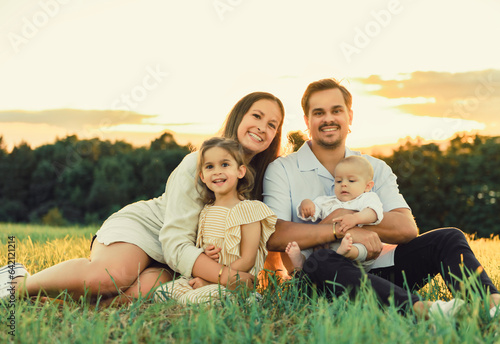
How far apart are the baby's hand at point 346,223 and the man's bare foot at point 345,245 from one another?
11 cm

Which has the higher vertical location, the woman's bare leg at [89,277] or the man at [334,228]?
the man at [334,228]

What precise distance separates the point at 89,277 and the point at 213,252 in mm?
938

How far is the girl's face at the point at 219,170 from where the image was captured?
11.7ft

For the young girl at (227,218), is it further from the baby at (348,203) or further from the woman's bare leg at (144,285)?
the baby at (348,203)

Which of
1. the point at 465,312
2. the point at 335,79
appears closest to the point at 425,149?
the point at 335,79

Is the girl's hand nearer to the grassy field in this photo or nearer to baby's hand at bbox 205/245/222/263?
baby's hand at bbox 205/245/222/263

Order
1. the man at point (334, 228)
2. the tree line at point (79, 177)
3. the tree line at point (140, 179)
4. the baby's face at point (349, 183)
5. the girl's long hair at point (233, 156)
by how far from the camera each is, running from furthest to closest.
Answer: the tree line at point (79, 177) → the tree line at point (140, 179) → the baby's face at point (349, 183) → the girl's long hair at point (233, 156) → the man at point (334, 228)

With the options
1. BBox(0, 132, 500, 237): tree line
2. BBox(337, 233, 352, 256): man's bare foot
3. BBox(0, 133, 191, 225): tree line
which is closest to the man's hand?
BBox(337, 233, 352, 256): man's bare foot

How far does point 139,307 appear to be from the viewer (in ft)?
10.1

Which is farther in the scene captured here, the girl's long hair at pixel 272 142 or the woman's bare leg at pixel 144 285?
the girl's long hair at pixel 272 142

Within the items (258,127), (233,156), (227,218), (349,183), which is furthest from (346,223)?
(258,127)

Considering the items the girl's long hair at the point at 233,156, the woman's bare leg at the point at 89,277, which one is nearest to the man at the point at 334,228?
the girl's long hair at the point at 233,156

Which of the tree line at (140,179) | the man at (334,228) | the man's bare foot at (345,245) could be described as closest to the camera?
the man at (334,228)

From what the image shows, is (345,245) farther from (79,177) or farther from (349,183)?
(79,177)
